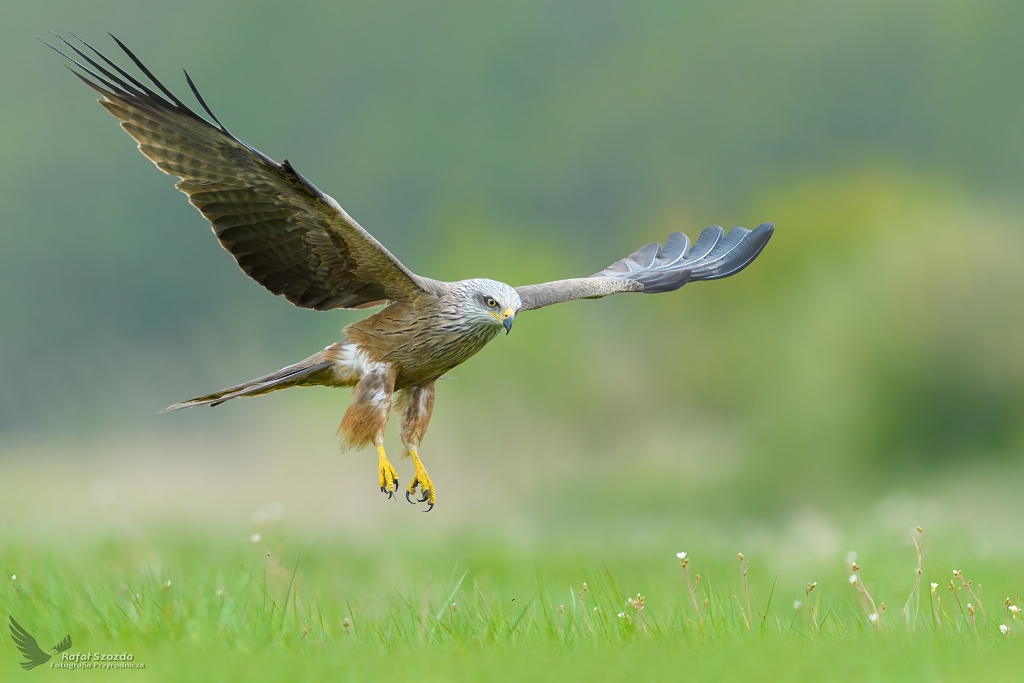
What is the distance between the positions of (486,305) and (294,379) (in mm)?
1365

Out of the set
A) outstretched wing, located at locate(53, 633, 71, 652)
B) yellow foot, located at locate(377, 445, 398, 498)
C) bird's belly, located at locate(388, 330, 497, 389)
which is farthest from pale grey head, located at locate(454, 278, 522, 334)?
outstretched wing, located at locate(53, 633, 71, 652)

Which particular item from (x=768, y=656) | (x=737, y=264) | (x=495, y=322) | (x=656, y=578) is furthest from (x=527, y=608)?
(x=737, y=264)

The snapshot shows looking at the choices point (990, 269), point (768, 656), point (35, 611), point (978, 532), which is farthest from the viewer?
point (990, 269)

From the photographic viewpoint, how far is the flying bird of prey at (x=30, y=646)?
4.58 meters

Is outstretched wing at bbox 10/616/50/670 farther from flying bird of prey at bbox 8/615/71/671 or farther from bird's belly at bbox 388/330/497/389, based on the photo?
bird's belly at bbox 388/330/497/389

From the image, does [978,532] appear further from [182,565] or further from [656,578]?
[182,565]

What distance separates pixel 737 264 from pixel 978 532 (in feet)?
14.9

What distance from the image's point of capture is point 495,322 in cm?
689

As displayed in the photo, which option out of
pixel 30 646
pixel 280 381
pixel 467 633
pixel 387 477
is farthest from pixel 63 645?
pixel 280 381

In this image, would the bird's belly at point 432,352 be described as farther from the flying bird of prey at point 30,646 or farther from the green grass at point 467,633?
the flying bird of prey at point 30,646

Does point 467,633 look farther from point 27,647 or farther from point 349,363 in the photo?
point 349,363

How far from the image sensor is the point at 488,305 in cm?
693

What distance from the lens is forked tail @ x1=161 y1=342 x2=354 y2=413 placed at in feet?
22.2

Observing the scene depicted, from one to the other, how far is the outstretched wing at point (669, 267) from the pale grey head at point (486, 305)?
0.81 meters
